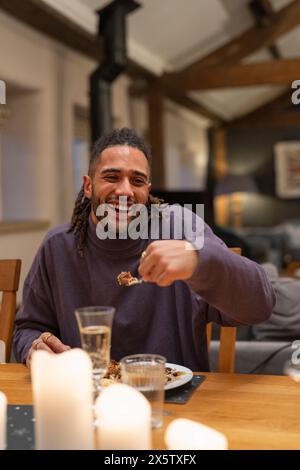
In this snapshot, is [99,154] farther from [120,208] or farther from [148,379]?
[148,379]

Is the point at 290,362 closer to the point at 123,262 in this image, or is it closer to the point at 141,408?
the point at 123,262

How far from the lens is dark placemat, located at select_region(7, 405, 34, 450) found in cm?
89

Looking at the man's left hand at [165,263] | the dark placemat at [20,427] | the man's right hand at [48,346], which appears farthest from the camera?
the man's right hand at [48,346]

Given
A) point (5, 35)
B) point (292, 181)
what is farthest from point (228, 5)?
point (292, 181)

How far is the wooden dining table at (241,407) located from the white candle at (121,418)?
18cm

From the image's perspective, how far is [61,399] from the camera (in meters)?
0.72

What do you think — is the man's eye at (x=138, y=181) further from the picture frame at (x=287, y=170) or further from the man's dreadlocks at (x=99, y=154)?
the picture frame at (x=287, y=170)

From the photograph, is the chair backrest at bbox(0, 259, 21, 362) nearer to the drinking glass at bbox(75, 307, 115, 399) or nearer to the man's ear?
the man's ear

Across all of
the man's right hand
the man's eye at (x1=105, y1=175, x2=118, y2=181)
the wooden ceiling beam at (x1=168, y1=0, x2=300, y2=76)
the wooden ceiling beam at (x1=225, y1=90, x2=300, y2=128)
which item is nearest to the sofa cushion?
the man's eye at (x1=105, y1=175, x2=118, y2=181)

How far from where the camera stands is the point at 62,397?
714 millimetres

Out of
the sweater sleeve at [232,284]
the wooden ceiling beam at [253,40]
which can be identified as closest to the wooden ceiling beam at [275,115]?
the wooden ceiling beam at [253,40]

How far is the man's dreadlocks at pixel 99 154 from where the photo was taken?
60.3 inches

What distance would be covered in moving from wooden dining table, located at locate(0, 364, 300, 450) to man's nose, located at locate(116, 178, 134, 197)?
1.56 ft
